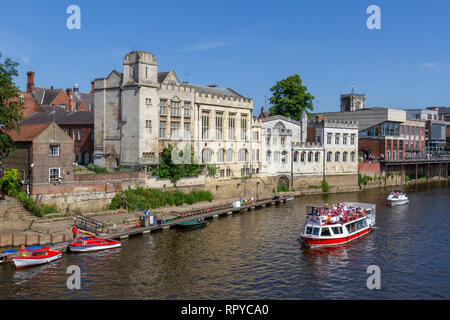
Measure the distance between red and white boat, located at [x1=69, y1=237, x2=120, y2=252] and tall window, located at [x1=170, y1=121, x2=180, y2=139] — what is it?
25572 millimetres

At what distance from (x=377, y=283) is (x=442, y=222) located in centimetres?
2795

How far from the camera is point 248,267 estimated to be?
38969 mm

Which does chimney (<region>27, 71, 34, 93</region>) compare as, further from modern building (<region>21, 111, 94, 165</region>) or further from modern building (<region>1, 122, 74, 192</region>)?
modern building (<region>1, 122, 74, 192</region>)

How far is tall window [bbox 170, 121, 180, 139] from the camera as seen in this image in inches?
2596

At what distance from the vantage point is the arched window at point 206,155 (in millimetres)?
70125

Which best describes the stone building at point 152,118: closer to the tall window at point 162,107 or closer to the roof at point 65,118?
the tall window at point 162,107

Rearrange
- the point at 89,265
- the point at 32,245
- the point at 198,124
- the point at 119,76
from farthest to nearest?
the point at 198,124
the point at 119,76
the point at 32,245
the point at 89,265

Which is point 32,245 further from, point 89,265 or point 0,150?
point 0,150

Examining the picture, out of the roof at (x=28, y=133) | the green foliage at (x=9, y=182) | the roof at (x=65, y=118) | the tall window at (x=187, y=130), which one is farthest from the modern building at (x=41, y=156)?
the tall window at (x=187, y=130)

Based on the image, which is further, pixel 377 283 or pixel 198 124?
pixel 198 124

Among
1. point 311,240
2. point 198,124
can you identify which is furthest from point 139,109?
point 311,240

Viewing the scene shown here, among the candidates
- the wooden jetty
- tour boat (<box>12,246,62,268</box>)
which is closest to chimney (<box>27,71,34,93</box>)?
the wooden jetty

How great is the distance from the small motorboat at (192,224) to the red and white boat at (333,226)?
12052mm

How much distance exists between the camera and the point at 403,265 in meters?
40.0
